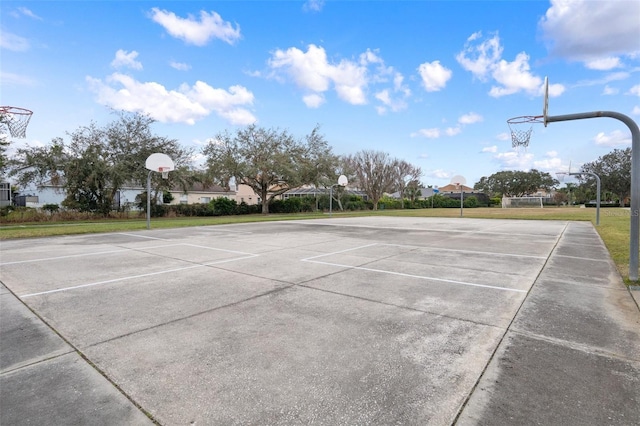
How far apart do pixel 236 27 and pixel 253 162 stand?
55.1 feet

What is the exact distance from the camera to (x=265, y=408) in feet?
7.25

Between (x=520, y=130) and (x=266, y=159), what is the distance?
77.8ft

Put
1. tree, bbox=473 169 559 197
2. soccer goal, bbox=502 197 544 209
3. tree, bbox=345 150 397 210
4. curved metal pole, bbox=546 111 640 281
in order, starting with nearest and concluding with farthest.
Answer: curved metal pole, bbox=546 111 640 281 < tree, bbox=345 150 397 210 < soccer goal, bbox=502 197 544 209 < tree, bbox=473 169 559 197

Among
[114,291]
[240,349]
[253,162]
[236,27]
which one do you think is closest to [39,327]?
[114,291]

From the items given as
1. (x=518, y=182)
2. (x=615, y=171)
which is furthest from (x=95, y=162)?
(x=518, y=182)

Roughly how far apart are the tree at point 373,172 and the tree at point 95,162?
99.7ft

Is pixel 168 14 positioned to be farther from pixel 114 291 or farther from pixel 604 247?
pixel 604 247

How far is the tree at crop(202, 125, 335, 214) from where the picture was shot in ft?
98.9

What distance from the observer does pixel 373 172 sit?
51.4 metres

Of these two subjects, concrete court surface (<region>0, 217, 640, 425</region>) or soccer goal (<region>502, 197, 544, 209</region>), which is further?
soccer goal (<region>502, 197, 544, 209</region>)

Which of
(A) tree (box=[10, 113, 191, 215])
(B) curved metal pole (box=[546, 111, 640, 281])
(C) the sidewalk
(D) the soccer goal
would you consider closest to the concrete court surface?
(C) the sidewalk

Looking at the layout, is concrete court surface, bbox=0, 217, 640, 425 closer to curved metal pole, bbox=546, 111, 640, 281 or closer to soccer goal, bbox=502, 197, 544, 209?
curved metal pole, bbox=546, 111, 640, 281

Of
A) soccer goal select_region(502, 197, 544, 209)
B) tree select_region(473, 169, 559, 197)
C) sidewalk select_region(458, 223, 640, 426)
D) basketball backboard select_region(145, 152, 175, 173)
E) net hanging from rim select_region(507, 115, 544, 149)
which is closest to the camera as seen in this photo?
sidewalk select_region(458, 223, 640, 426)

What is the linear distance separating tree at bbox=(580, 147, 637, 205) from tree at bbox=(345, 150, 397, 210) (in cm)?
3824
